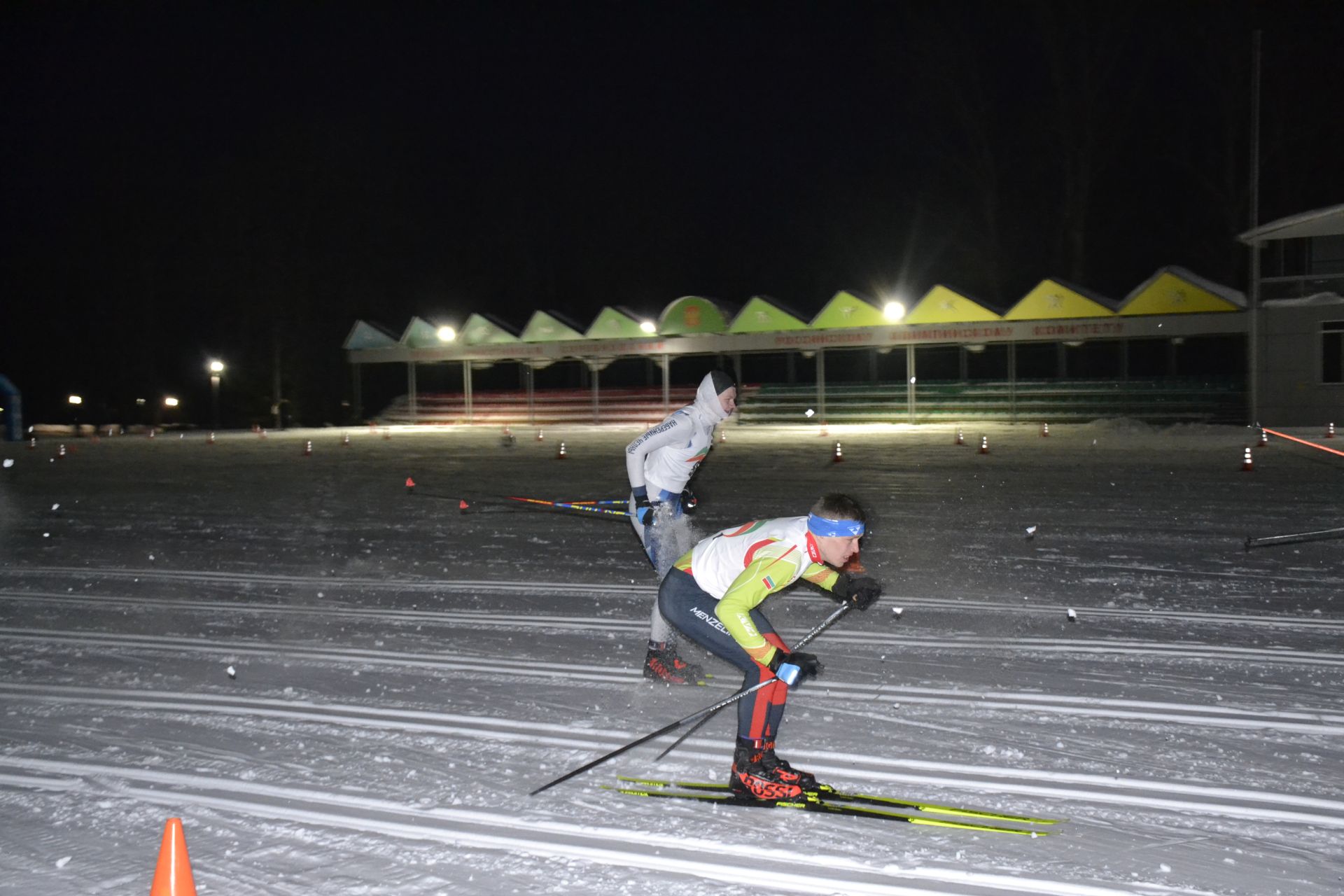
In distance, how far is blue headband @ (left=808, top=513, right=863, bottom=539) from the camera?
4.41m

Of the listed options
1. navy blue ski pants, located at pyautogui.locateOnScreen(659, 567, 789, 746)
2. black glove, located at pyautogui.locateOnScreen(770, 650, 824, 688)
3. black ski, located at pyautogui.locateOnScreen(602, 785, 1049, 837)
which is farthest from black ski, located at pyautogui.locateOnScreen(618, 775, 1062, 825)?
black glove, located at pyautogui.locateOnScreen(770, 650, 824, 688)

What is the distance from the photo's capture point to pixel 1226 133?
4138 cm

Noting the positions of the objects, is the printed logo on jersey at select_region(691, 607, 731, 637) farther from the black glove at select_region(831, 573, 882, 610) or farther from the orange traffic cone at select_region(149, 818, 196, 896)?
the orange traffic cone at select_region(149, 818, 196, 896)

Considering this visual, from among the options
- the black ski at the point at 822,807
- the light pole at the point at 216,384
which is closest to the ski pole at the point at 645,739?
the black ski at the point at 822,807

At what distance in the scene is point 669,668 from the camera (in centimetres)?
650

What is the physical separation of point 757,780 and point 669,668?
194 cm

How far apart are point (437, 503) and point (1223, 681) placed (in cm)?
1165

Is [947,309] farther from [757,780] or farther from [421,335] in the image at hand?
[757,780]

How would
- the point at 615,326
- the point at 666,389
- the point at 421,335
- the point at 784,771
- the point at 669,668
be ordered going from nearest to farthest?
the point at 784,771, the point at 669,668, the point at 666,389, the point at 615,326, the point at 421,335

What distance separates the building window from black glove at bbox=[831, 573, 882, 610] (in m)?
28.1

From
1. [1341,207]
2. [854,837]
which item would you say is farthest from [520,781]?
[1341,207]

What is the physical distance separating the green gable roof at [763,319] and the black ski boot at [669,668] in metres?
30.5

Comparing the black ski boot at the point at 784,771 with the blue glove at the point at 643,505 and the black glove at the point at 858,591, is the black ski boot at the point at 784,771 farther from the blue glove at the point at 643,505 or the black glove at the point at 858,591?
the blue glove at the point at 643,505

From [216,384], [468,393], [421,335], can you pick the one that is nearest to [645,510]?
[468,393]
